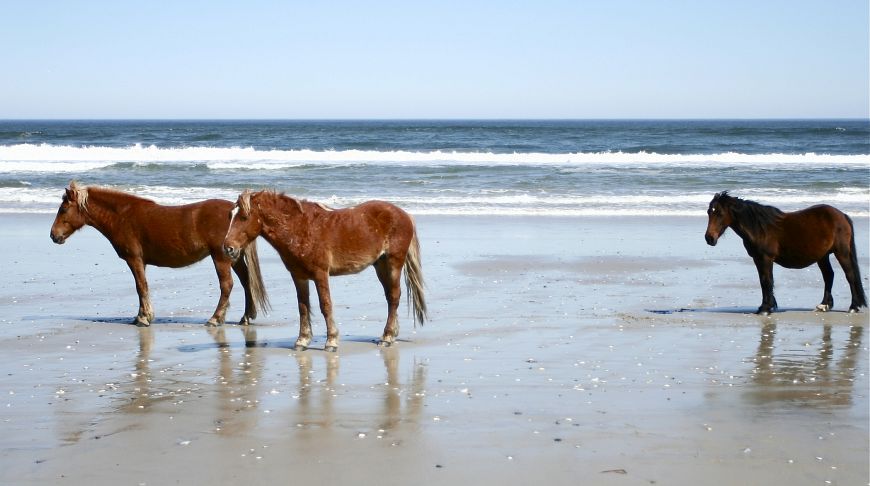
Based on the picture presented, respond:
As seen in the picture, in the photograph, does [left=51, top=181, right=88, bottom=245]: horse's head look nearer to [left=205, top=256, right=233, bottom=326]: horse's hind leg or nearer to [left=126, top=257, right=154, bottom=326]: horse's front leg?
[left=126, top=257, right=154, bottom=326]: horse's front leg

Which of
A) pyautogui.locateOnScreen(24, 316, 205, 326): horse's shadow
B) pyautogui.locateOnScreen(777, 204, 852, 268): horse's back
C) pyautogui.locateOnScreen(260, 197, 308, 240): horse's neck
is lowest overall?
pyautogui.locateOnScreen(24, 316, 205, 326): horse's shadow

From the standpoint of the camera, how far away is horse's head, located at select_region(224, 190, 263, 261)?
7.86 meters

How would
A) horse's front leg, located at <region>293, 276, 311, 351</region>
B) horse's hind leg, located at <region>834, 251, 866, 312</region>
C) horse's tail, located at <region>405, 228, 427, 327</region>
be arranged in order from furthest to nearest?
horse's hind leg, located at <region>834, 251, 866, 312</region> → horse's tail, located at <region>405, 228, 427, 327</region> → horse's front leg, located at <region>293, 276, 311, 351</region>

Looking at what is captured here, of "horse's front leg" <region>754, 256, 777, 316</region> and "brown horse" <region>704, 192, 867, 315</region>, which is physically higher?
"brown horse" <region>704, 192, 867, 315</region>

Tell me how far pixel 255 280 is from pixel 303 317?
1349mm

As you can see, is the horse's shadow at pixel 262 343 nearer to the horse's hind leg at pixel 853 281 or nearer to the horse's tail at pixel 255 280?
the horse's tail at pixel 255 280

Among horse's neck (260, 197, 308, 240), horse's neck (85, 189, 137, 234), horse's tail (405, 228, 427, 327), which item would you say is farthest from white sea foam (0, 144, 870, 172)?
horse's neck (260, 197, 308, 240)

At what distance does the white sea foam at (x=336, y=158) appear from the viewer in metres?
35.8

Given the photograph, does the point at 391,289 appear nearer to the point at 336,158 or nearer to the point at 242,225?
the point at 242,225

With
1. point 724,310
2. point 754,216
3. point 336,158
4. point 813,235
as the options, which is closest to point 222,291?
point 724,310

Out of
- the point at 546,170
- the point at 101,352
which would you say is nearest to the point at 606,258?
the point at 101,352

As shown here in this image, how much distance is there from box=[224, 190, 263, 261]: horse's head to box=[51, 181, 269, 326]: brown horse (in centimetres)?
123

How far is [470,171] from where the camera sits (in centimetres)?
3095

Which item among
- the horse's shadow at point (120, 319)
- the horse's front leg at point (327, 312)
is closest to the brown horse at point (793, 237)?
the horse's front leg at point (327, 312)
